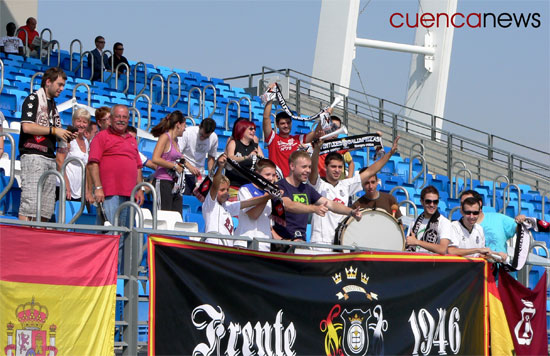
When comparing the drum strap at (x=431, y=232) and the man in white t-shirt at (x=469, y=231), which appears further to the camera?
the man in white t-shirt at (x=469, y=231)

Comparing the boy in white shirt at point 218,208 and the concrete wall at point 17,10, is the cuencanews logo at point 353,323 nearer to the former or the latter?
the boy in white shirt at point 218,208

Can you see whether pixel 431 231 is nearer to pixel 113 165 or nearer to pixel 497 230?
pixel 497 230

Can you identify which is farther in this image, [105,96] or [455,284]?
[105,96]

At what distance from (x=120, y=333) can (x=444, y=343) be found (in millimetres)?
3463

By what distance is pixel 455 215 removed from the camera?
572 inches

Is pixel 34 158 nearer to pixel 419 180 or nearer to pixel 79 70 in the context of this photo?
pixel 419 180

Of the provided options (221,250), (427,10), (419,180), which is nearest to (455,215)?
(419,180)

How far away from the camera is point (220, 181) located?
28.4ft

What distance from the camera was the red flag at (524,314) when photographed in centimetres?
968

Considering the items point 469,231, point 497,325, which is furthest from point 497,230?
point 497,325

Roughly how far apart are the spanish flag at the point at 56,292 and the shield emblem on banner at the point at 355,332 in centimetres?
235

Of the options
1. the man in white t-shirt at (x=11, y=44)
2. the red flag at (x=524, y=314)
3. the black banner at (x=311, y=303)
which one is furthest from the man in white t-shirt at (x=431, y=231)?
the man in white t-shirt at (x=11, y=44)

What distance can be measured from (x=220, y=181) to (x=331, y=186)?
157 centimetres

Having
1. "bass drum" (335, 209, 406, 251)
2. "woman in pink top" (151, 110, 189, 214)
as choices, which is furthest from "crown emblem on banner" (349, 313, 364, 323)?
"woman in pink top" (151, 110, 189, 214)
